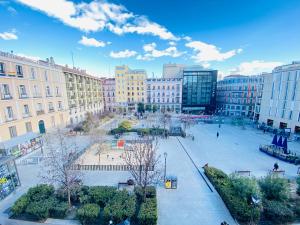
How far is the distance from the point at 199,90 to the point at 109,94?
128 ft

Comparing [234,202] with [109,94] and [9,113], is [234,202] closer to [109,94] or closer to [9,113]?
[9,113]

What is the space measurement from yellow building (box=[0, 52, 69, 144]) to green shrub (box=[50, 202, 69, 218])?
18.6m

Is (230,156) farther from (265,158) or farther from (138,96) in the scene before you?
(138,96)

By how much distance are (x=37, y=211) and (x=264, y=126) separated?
150 feet

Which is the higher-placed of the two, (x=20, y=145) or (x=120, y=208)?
(x=20, y=145)

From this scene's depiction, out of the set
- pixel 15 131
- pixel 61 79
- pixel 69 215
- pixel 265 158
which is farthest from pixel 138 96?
pixel 69 215

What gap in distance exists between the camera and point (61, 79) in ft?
116

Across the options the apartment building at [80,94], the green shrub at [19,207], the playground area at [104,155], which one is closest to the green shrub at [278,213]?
the playground area at [104,155]

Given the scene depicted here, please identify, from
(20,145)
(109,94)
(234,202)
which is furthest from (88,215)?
(109,94)

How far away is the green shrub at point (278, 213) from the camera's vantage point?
377 inches

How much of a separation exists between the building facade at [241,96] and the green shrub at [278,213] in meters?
44.2

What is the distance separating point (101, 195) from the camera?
11.2 metres

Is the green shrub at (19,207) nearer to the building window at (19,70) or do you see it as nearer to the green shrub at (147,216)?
the green shrub at (147,216)

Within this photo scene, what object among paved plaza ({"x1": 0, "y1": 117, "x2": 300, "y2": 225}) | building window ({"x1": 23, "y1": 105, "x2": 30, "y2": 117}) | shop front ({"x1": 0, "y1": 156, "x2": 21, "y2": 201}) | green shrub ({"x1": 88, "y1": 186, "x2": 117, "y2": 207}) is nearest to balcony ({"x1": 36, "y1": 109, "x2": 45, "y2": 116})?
building window ({"x1": 23, "y1": 105, "x2": 30, "y2": 117})
